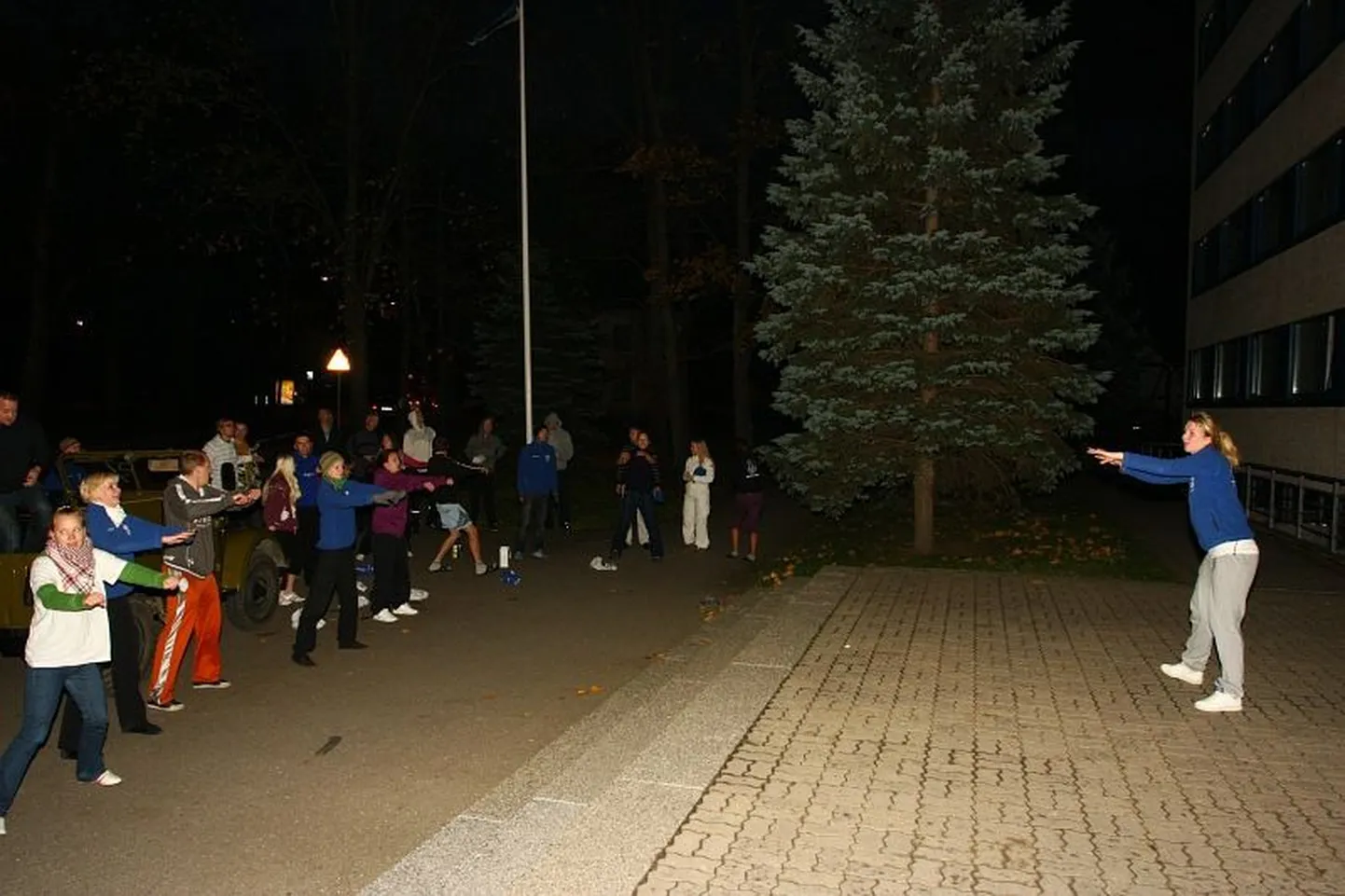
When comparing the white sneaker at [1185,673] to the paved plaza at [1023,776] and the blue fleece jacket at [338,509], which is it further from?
the blue fleece jacket at [338,509]

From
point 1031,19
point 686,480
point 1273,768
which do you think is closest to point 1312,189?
point 1031,19

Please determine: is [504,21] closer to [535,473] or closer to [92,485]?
[535,473]

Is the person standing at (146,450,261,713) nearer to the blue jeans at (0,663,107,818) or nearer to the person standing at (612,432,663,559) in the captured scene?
the blue jeans at (0,663,107,818)

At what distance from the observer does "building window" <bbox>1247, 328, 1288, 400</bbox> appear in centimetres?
2198

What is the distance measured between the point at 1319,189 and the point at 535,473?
15.7m

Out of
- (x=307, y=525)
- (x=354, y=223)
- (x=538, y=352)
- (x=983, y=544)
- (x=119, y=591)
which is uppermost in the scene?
(x=354, y=223)

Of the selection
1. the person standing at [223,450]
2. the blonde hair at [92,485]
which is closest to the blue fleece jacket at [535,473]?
the person standing at [223,450]

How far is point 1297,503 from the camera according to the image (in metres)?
18.1

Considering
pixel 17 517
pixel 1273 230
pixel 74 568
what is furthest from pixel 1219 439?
pixel 1273 230

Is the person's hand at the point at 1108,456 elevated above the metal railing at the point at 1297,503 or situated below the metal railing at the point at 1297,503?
above

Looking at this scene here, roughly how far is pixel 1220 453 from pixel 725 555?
8.83 meters

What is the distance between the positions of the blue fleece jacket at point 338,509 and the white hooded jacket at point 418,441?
6091 mm

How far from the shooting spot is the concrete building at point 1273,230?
19078 mm

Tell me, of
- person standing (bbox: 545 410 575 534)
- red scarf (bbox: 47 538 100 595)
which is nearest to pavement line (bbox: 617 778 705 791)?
red scarf (bbox: 47 538 100 595)
